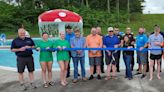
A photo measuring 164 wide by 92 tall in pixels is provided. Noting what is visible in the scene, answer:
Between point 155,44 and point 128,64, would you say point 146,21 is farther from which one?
point 155,44

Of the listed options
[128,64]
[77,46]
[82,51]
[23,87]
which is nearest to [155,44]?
[128,64]

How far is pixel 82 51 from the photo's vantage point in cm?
1012

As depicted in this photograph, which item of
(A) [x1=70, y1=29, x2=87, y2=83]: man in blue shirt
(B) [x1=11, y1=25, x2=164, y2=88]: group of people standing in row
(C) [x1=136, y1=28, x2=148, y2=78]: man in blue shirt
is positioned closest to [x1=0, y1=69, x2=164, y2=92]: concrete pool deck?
(B) [x1=11, y1=25, x2=164, y2=88]: group of people standing in row

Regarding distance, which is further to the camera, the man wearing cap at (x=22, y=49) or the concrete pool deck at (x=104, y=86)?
the man wearing cap at (x=22, y=49)

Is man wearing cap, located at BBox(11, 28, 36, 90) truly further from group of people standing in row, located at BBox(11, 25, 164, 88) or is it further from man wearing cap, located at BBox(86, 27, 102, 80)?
man wearing cap, located at BBox(86, 27, 102, 80)

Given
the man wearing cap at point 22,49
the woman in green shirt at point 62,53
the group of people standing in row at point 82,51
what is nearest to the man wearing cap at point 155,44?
the group of people standing in row at point 82,51

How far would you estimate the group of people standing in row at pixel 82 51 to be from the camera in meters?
9.55

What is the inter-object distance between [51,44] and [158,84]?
3.09 meters

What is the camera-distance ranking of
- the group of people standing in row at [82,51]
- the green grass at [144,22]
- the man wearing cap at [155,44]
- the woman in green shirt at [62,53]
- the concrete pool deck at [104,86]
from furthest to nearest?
the green grass at [144,22] → the man wearing cap at [155,44] → the woman in green shirt at [62,53] → the group of people standing in row at [82,51] → the concrete pool deck at [104,86]

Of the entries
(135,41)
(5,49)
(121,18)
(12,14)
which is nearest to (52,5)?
(12,14)

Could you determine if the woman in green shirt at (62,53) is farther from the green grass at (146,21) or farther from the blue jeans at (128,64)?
the green grass at (146,21)

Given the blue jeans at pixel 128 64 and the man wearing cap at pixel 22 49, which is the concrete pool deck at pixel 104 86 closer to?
the blue jeans at pixel 128 64

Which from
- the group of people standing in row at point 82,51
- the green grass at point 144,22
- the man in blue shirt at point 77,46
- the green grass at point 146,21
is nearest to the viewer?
the group of people standing in row at point 82,51

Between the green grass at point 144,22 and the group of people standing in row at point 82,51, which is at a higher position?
the group of people standing in row at point 82,51
